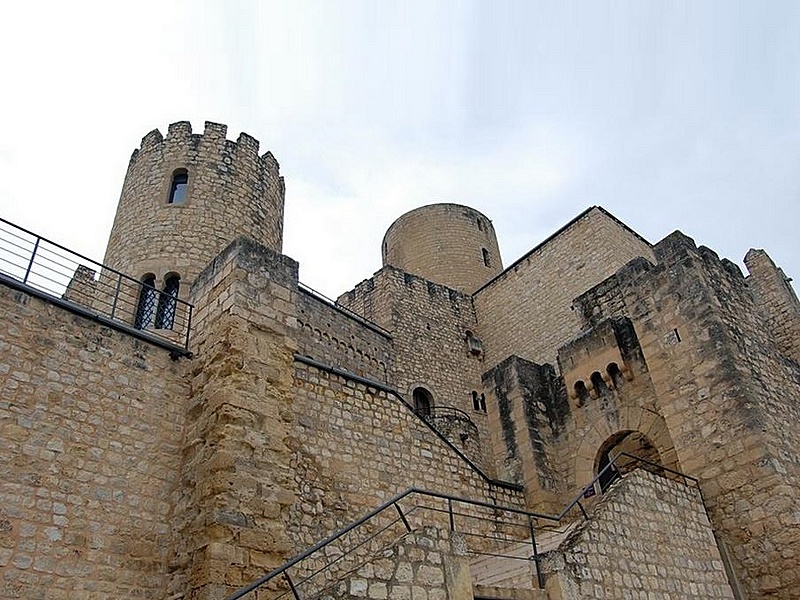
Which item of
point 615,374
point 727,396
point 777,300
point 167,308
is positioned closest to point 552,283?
point 777,300

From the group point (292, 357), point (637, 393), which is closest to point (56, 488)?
point (292, 357)

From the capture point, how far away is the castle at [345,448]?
6.04m

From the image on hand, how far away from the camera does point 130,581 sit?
6.19 m

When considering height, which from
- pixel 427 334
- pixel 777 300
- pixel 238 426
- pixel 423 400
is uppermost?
pixel 427 334

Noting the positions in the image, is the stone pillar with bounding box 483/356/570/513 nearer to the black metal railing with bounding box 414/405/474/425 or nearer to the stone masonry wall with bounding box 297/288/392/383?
the stone masonry wall with bounding box 297/288/392/383

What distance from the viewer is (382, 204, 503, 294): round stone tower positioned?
23.0 metres

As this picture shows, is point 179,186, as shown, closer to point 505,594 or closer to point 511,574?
point 511,574

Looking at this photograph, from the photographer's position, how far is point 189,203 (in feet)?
45.6

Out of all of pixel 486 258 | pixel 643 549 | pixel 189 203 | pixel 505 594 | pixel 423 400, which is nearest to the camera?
pixel 505 594

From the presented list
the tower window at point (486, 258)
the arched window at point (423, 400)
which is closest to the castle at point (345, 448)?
the arched window at point (423, 400)

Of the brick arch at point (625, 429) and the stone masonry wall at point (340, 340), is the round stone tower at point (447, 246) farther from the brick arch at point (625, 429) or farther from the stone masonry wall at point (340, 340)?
the brick arch at point (625, 429)

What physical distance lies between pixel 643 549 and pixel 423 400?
1025 cm

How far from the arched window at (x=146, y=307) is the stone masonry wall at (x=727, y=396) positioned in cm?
890

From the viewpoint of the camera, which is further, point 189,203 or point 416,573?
point 189,203
